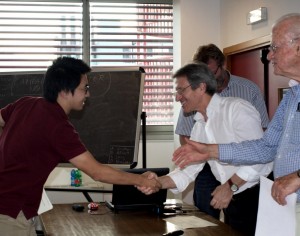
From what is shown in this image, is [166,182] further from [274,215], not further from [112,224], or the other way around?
[274,215]

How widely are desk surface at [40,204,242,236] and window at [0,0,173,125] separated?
291 centimetres

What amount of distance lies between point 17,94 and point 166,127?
80.4 inches

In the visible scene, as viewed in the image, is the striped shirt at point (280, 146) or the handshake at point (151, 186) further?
the handshake at point (151, 186)

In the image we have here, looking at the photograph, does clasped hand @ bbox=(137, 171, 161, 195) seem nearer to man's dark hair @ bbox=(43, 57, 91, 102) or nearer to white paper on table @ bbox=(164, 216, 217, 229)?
white paper on table @ bbox=(164, 216, 217, 229)

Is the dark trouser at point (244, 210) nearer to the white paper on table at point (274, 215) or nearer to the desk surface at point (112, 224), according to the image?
the desk surface at point (112, 224)

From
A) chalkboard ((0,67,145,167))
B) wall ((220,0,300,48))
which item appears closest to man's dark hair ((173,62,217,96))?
chalkboard ((0,67,145,167))

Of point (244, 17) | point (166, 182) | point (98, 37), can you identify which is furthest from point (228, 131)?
point (98, 37)

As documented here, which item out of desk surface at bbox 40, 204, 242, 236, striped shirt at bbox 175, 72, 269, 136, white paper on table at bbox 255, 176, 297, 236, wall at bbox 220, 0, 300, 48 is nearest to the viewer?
white paper on table at bbox 255, 176, 297, 236

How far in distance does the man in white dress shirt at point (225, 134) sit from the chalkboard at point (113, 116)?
3.45 ft

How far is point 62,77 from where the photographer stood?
2320 mm

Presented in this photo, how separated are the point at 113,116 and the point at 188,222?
5.09ft

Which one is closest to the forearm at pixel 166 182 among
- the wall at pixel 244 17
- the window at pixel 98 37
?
the wall at pixel 244 17

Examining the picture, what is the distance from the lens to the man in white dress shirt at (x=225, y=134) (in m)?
2.46

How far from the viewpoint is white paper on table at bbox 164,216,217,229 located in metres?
2.47
